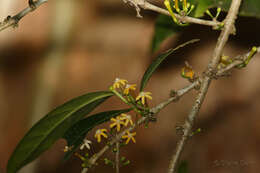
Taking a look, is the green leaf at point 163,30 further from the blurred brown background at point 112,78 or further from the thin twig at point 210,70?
the blurred brown background at point 112,78

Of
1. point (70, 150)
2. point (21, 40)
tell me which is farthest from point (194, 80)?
point (21, 40)

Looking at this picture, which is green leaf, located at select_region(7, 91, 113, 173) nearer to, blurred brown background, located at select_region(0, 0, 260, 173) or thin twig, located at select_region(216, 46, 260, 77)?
thin twig, located at select_region(216, 46, 260, 77)

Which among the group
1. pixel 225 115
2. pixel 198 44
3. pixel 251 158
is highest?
pixel 198 44

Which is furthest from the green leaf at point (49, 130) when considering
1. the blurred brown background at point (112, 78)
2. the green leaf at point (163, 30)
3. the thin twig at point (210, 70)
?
the blurred brown background at point (112, 78)

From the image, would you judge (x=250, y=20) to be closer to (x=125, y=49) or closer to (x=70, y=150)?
(x=125, y=49)

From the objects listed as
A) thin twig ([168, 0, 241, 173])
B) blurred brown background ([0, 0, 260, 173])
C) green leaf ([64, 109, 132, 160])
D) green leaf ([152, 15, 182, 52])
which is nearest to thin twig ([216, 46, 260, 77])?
thin twig ([168, 0, 241, 173])

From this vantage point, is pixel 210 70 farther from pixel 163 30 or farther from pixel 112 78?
pixel 112 78
